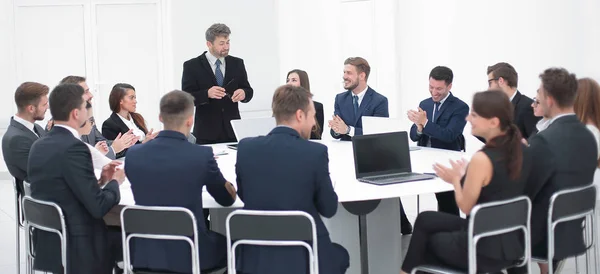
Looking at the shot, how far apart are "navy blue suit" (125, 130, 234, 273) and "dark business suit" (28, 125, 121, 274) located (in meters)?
0.22

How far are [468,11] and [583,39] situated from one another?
5.10ft

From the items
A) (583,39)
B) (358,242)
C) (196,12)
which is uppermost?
(196,12)

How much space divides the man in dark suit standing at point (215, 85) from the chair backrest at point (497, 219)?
3.39 m

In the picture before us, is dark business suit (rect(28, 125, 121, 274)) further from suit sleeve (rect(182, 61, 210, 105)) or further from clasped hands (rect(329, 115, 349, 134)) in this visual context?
suit sleeve (rect(182, 61, 210, 105))

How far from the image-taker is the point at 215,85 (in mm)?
6566

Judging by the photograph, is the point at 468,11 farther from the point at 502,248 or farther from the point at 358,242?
the point at 502,248

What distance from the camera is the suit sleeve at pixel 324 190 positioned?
3.34 m

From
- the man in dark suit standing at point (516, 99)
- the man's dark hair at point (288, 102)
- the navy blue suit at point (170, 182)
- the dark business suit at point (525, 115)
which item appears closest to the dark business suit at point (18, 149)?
the navy blue suit at point (170, 182)

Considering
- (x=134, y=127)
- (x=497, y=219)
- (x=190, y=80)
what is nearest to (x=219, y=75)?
(x=190, y=80)

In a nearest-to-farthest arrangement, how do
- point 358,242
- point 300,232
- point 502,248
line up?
point 300,232 → point 502,248 → point 358,242

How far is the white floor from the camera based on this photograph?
5.58 meters

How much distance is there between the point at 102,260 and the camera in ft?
12.4

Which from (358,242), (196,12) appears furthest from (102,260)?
(196,12)

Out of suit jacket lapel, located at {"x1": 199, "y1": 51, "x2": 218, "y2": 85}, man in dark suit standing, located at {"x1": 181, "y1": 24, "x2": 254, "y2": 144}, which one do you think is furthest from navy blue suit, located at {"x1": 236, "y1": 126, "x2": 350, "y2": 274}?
suit jacket lapel, located at {"x1": 199, "y1": 51, "x2": 218, "y2": 85}
